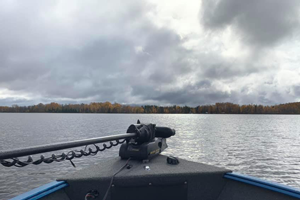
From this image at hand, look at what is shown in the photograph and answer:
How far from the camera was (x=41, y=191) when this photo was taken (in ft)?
9.45

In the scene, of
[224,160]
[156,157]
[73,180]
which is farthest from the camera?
[224,160]

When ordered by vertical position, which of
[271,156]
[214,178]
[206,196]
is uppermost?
[214,178]

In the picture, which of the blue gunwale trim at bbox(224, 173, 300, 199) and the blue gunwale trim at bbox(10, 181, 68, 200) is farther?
the blue gunwale trim at bbox(224, 173, 300, 199)

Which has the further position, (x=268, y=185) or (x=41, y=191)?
(x=268, y=185)

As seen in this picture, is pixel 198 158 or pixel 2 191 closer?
pixel 2 191

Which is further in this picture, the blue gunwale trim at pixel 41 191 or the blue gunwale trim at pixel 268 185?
the blue gunwale trim at pixel 268 185

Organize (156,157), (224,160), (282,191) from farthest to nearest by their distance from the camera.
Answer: (224,160) → (156,157) → (282,191)

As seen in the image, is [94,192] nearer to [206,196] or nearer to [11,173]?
[206,196]

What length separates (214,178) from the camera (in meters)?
3.83

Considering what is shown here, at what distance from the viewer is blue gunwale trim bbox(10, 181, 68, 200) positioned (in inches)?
105

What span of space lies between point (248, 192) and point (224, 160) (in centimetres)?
1572

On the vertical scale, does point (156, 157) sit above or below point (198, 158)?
above

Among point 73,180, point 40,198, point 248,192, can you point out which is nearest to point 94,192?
point 73,180

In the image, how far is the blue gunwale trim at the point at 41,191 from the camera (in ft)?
8.76
